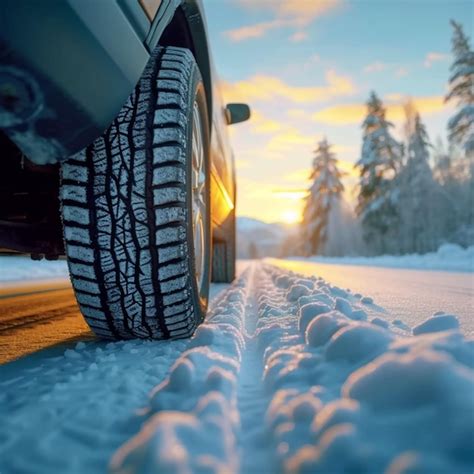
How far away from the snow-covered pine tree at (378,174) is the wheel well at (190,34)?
2531cm

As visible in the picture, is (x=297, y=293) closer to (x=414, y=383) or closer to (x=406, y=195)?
(x=414, y=383)

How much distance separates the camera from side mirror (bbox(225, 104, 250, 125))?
12.4 feet

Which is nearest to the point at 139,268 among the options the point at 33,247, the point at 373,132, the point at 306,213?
the point at 33,247

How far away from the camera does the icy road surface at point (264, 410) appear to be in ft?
1.82

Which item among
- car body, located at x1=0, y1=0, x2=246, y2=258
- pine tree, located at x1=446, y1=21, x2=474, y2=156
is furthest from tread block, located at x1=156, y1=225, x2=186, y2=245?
pine tree, located at x1=446, y1=21, x2=474, y2=156

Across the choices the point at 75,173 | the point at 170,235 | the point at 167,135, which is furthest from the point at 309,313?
the point at 75,173

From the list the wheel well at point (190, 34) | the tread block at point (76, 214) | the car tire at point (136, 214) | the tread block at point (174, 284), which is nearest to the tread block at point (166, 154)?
the car tire at point (136, 214)

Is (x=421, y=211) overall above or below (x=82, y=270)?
above

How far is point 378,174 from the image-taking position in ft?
87.1

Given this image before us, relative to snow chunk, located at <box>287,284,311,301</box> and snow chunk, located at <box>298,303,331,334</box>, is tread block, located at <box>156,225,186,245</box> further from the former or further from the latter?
snow chunk, located at <box>287,284,311,301</box>

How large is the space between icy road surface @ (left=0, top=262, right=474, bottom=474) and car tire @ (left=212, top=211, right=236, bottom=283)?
3660mm

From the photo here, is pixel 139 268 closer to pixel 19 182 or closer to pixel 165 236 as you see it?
pixel 165 236

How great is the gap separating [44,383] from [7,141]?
755 millimetres

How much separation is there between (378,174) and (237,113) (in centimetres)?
2450
